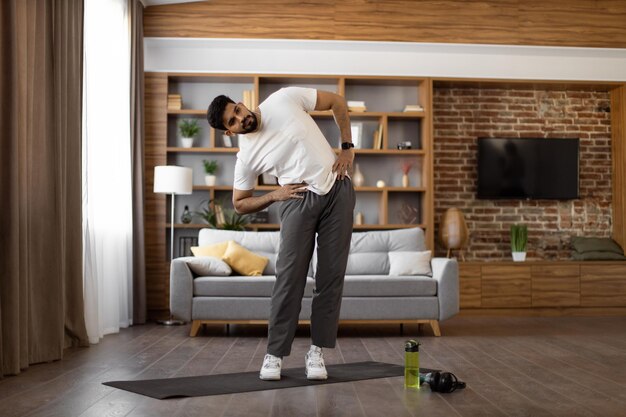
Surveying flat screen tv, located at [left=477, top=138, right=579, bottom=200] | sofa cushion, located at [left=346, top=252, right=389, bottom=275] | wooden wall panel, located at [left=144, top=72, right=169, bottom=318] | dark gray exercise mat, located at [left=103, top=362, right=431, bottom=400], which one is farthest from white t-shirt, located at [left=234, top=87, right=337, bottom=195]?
flat screen tv, located at [left=477, top=138, right=579, bottom=200]

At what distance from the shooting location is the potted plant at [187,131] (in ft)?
24.0

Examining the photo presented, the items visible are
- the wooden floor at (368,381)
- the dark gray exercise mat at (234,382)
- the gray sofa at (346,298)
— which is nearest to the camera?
the wooden floor at (368,381)

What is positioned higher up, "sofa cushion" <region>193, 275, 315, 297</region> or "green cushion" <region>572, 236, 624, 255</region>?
"green cushion" <region>572, 236, 624, 255</region>

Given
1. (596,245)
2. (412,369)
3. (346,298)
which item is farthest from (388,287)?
(596,245)

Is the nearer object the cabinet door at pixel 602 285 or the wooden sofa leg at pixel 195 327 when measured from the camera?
the wooden sofa leg at pixel 195 327

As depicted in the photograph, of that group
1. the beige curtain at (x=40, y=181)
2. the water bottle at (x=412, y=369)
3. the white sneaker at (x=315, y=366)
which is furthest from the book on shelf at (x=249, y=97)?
the water bottle at (x=412, y=369)

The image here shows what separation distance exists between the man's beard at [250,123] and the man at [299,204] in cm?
1

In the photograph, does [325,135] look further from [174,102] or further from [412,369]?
[412,369]

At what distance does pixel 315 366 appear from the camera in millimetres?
3465

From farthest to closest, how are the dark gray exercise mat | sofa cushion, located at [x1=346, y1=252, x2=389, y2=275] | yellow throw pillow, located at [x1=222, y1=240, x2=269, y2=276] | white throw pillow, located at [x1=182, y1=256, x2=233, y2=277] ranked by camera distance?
sofa cushion, located at [x1=346, y1=252, x2=389, y2=275] < yellow throw pillow, located at [x1=222, y1=240, x2=269, y2=276] < white throw pillow, located at [x1=182, y1=256, x2=233, y2=277] < the dark gray exercise mat

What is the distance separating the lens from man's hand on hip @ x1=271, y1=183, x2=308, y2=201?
3406 millimetres

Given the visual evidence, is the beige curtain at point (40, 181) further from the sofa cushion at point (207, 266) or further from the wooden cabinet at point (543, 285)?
the wooden cabinet at point (543, 285)

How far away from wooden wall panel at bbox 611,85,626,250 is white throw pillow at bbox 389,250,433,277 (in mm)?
2843

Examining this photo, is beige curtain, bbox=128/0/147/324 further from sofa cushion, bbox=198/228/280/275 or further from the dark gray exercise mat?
the dark gray exercise mat
